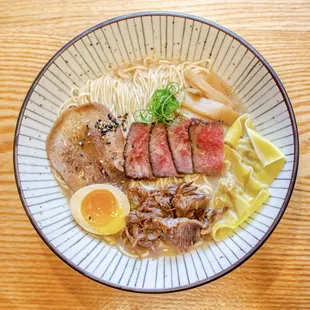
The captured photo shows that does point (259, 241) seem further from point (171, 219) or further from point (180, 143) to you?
point (180, 143)

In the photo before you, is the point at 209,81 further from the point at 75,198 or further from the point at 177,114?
the point at 75,198

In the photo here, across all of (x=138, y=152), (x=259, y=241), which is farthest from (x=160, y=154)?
(x=259, y=241)

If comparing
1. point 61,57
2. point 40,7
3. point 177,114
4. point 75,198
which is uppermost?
point 40,7

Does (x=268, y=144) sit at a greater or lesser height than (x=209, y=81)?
lesser

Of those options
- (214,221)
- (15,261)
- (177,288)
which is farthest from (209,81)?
(15,261)

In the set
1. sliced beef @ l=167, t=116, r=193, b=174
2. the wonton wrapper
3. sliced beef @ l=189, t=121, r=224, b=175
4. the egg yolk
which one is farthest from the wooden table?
sliced beef @ l=167, t=116, r=193, b=174

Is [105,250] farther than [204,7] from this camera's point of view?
No

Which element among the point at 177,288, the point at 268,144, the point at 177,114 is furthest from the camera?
the point at 177,114
